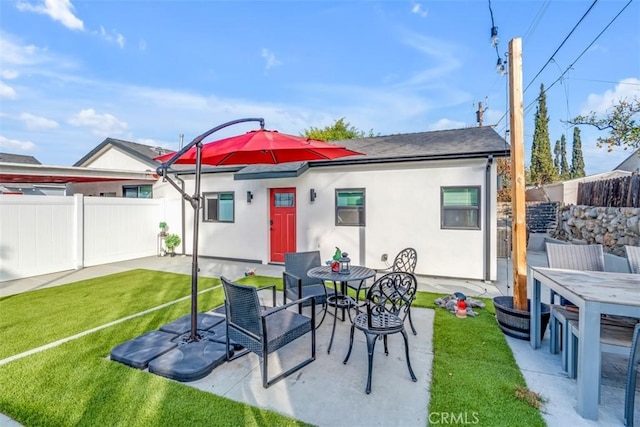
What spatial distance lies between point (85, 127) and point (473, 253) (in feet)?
67.5

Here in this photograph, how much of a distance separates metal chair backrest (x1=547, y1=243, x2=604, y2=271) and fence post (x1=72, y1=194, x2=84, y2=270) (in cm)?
997

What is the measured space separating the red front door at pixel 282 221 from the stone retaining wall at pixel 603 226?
7.55 m

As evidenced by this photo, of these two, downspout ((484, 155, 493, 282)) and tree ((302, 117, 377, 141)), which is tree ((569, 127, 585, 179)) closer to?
tree ((302, 117, 377, 141))

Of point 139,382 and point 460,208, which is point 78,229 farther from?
point 460,208

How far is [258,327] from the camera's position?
107 inches

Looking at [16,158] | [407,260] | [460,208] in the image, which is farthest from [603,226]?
[16,158]

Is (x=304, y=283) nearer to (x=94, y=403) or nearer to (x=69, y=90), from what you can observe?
(x=94, y=403)

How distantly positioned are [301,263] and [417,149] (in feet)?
14.8

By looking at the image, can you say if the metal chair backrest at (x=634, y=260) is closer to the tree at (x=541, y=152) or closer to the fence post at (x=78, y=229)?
the fence post at (x=78, y=229)

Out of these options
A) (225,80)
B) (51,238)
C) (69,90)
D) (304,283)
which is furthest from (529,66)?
(69,90)

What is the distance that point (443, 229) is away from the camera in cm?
687

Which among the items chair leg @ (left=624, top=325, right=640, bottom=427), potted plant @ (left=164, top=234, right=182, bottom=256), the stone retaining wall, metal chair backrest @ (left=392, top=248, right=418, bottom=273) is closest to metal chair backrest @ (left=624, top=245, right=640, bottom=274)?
chair leg @ (left=624, top=325, right=640, bottom=427)

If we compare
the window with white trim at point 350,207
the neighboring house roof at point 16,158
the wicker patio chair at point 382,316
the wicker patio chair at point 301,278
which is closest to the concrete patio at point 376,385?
the wicker patio chair at point 382,316

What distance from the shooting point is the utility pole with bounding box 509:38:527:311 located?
3.75 m
